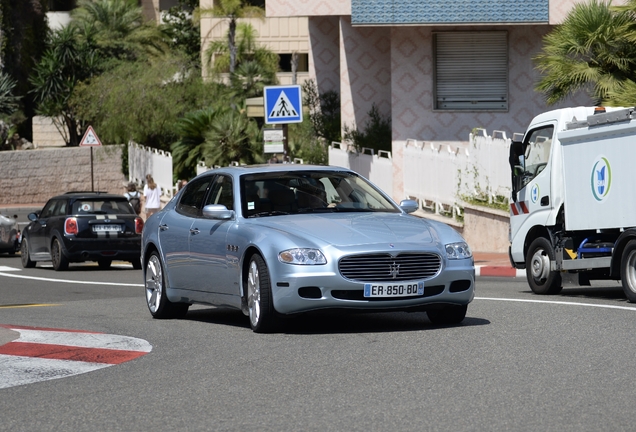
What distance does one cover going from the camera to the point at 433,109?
101ft

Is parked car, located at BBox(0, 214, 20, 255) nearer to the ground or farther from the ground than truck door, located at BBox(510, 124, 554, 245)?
nearer to the ground

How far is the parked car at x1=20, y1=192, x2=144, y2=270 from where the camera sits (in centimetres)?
2383

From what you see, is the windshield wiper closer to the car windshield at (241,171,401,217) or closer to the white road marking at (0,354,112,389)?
the car windshield at (241,171,401,217)

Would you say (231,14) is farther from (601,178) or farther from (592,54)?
(601,178)

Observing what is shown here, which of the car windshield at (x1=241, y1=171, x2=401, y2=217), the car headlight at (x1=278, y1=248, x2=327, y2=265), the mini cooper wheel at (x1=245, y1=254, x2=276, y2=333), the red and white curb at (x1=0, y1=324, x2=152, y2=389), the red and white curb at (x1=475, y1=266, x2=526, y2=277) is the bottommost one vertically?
the red and white curb at (x1=475, y1=266, x2=526, y2=277)

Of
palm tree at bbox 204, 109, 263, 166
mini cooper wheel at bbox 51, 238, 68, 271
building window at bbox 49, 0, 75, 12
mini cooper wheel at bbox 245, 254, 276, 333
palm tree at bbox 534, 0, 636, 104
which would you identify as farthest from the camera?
building window at bbox 49, 0, 75, 12

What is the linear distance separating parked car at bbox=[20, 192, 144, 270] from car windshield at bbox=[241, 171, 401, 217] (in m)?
12.2

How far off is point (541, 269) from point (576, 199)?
1256 mm

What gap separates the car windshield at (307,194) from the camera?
11664 mm

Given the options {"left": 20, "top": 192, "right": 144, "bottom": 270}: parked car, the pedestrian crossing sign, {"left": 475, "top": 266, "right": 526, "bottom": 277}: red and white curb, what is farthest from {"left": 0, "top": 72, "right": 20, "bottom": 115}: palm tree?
{"left": 475, "top": 266, "right": 526, "bottom": 277}: red and white curb

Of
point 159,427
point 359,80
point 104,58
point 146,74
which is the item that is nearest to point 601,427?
point 159,427

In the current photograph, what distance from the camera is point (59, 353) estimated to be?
33.1 feet

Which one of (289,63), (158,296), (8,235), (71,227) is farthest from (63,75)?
(158,296)

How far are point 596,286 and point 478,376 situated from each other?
935 cm
